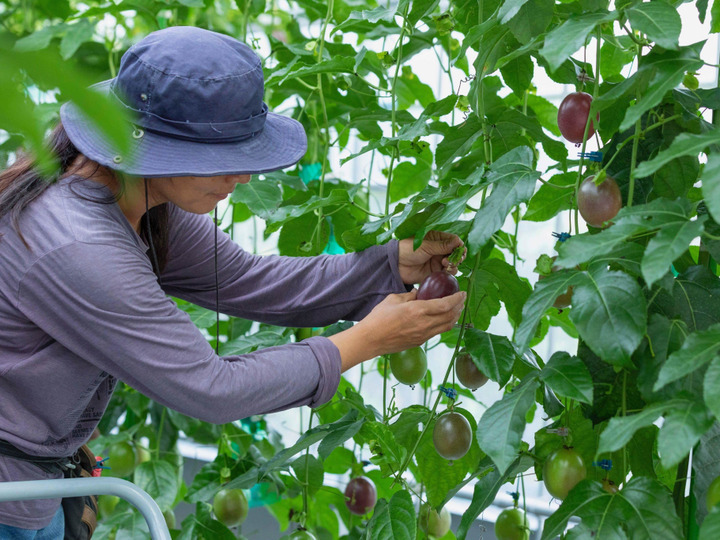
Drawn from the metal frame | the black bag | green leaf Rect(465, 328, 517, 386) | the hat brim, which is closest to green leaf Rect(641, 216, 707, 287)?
green leaf Rect(465, 328, 517, 386)

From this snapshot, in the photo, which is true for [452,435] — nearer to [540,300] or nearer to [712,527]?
[540,300]

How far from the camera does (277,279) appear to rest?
1.27 meters

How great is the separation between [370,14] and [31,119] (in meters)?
1.07

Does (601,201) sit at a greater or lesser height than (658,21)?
lesser

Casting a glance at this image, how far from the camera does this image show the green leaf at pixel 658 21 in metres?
0.73

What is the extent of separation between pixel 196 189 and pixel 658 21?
57 cm

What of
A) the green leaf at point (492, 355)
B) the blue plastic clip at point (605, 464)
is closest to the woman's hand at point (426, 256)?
the green leaf at point (492, 355)

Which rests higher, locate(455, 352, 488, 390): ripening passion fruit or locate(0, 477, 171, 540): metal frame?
locate(455, 352, 488, 390): ripening passion fruit

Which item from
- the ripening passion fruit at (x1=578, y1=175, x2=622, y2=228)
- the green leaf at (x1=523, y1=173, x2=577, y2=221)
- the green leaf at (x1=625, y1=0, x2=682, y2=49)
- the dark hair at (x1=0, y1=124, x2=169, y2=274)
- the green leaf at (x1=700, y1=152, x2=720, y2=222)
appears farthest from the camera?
the green leaf at (x1=523, y1=173, x2=577, y2=221)

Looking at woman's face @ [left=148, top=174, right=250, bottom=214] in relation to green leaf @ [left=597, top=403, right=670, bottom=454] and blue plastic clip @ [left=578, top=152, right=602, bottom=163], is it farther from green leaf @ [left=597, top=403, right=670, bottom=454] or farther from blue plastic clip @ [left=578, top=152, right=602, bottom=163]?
green leaf @ [left=597, top=403, right=670, bottom=454]

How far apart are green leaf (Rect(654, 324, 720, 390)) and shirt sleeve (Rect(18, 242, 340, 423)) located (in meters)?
0.46

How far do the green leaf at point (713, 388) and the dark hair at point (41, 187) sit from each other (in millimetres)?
719

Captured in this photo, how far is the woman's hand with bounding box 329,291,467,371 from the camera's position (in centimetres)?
104

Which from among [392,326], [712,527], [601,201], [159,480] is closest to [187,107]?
[392,326]
